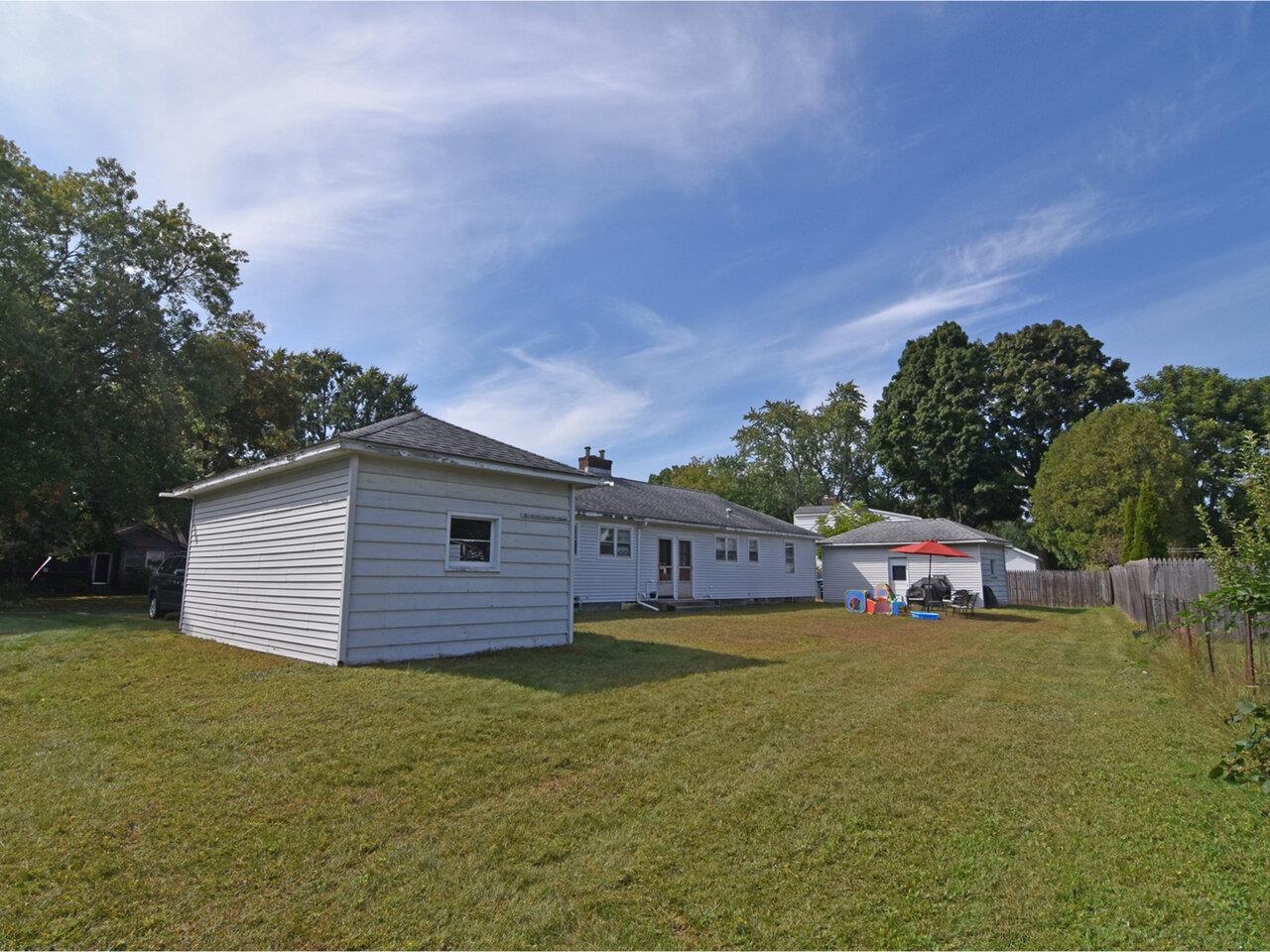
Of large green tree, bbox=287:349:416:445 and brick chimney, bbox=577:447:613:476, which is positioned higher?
large green tree, bbox=287:349:416:445

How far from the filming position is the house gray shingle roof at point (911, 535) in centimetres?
2645

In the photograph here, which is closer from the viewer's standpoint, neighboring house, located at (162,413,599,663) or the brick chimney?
neighboring house, located at (162,413,599,663)

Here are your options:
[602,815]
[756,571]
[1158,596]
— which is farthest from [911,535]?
[602,815]

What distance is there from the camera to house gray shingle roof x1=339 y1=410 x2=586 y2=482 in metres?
8.67

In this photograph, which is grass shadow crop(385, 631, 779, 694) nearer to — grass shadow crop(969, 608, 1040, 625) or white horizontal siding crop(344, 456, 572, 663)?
white horizontal siding crop(344, 456, 572, 663)

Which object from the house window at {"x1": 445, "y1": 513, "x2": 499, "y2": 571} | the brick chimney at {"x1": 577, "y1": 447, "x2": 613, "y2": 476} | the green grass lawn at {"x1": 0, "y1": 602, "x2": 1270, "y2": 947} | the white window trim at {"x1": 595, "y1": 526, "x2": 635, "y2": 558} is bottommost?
the green grass lawn at {"x1": 0, "y1": 602, "x2": 1270, "y2": 947}

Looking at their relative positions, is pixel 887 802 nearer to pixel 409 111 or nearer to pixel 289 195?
pixel 409 111

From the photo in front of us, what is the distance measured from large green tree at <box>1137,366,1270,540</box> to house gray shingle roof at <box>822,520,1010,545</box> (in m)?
18.8

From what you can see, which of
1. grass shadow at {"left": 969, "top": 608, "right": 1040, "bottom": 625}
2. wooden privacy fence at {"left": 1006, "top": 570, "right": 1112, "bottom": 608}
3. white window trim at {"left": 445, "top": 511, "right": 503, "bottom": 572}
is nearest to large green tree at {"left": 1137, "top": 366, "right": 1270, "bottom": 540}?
wooden privacy fence at {"left": 1006, "top": 570, "right": 1112, "bottom": 608}

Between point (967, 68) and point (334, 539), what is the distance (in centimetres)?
1095

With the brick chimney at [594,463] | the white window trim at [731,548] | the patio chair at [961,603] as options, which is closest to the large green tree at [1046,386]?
the patio chair at [961,603]

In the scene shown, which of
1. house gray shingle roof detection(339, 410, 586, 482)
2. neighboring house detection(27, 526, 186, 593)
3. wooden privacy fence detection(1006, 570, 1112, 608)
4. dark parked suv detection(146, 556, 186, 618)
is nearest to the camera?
house gray shingle roof detection(339, 410, 586, 482)

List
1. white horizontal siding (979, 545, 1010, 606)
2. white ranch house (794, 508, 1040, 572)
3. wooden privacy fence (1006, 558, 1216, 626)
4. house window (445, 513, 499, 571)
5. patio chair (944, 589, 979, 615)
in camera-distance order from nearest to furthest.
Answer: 1. house window (445, 513, 499, 571)
2. wooden privacy fence (1006, 558, 1216, 626)
3. patio chair (944, 589, 979, 615)
4. white horizontal siding (979, 545, 1010, 606)
5. white ranch house (794, 508, 1040, 572)

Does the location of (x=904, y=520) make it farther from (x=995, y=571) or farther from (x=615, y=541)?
(x=615, y=541)
